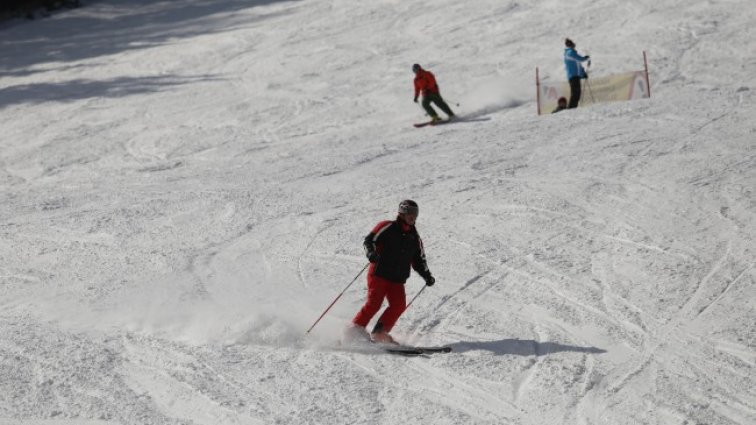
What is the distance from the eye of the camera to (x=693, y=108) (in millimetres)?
16391

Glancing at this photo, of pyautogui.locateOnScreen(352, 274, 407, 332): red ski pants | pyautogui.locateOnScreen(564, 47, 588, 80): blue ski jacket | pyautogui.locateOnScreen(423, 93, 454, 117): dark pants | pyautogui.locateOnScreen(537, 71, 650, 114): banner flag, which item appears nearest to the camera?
pyautogui.locateOnScreen(352, 274, 407, 332): red ski pants

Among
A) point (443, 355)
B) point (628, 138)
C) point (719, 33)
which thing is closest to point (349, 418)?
point (443, 355)

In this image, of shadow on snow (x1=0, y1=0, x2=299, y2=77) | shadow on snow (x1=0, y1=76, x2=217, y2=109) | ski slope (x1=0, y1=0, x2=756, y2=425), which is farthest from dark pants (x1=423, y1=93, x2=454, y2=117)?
shadow on snow (x1=0, y1=0, x2=299, y2=77)

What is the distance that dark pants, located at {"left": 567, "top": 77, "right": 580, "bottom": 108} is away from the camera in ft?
58.2

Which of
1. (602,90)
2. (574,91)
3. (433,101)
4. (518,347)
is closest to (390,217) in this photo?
(518,347)

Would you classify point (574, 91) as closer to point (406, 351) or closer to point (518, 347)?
point (518, 347)

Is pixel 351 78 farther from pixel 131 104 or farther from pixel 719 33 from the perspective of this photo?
pixel 719 33

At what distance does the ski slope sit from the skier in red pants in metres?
0.36

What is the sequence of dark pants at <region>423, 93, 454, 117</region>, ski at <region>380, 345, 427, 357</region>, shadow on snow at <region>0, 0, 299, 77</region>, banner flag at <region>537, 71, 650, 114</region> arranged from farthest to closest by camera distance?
shadow on snow at <region>0, 0, 299, 77</region>, banner flag at <region>537, 71, 650, 114</region>, dark pants at <region>423, 93, 454, 117</region>, ski at <region>380, 345, 427, 357</region>

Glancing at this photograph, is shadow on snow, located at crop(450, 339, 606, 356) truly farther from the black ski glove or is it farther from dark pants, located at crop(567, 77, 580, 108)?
dark pants, located at crop(567, 77, 580, 108)

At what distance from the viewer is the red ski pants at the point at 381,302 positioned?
843cm

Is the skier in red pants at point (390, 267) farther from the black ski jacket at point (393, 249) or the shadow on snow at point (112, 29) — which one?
the shadow on snow at point (112, 29)

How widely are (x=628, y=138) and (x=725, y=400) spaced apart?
8.44 metres

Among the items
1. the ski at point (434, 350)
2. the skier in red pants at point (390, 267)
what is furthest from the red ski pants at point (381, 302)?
the ski at point (434, 350)
